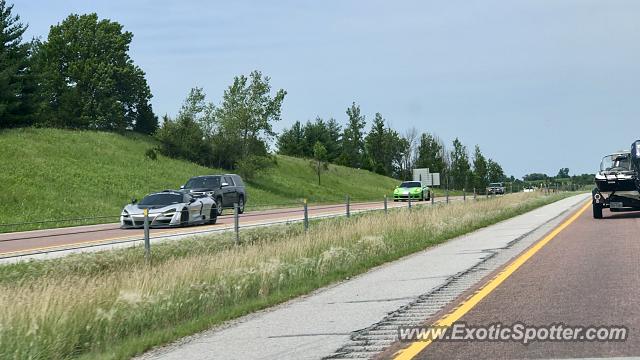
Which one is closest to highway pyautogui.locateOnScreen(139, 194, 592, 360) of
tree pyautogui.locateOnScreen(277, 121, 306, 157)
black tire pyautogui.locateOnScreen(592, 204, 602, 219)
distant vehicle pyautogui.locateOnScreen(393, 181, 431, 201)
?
black tire pyautogui.locateOnScreen(592, 204, 602, 219)

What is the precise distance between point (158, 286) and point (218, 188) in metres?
25.5

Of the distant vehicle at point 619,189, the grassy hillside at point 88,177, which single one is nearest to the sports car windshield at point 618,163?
the distant vehicle at point 619,189

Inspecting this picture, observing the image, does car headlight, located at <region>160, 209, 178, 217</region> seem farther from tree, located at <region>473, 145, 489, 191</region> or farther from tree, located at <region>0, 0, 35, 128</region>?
tree, located at <region>473, 145, 489, 191</region>

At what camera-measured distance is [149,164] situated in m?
68.4

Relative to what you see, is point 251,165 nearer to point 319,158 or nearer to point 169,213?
point 319,158

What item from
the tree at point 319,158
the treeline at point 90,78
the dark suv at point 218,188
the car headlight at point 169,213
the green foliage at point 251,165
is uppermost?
the treeline at point 90,78

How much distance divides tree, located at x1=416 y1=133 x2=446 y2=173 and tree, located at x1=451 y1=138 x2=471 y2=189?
7.38ft

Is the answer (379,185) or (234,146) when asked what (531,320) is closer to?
(234,146)

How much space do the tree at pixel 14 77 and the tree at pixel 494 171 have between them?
284 ft

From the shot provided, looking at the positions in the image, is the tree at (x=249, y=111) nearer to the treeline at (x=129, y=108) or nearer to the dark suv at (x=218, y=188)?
the treeline at (x=129, y=108)

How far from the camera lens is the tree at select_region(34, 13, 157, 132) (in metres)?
86.9

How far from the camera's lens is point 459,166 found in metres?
117

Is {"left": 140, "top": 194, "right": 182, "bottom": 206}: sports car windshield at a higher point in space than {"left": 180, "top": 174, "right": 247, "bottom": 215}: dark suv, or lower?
lower

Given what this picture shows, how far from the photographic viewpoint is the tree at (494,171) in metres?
138
